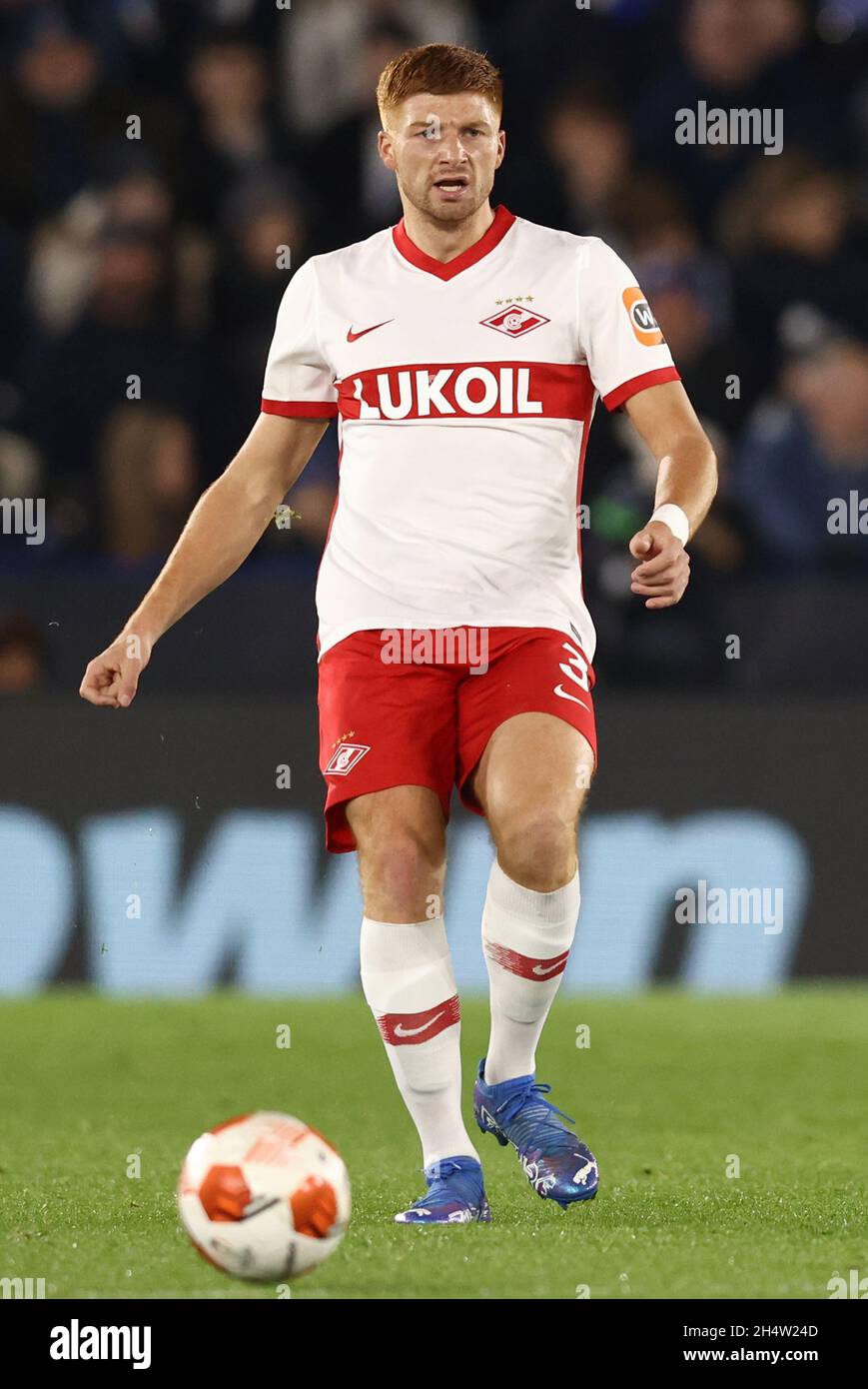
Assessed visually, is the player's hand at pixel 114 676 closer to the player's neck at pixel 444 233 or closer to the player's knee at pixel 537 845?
the player's knee at pixel 537 845

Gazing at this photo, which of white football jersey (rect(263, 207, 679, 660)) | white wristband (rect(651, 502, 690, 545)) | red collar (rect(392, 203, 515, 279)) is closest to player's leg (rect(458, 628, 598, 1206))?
white football jersey (rect(263, 207, 679, 660))

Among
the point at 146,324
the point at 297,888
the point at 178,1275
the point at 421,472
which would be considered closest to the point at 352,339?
the point at 421,472

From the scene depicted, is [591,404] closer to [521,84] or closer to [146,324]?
[146,324]

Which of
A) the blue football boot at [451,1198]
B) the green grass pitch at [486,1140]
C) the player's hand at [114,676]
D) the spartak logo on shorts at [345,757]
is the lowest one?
the green grass pitch at [486,1140]

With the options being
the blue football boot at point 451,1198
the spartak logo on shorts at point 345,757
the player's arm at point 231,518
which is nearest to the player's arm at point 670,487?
the spartak logo on shorts at point 345,757

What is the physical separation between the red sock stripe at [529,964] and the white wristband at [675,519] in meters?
0.92

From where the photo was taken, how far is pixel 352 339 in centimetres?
454

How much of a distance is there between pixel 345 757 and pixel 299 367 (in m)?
0.92

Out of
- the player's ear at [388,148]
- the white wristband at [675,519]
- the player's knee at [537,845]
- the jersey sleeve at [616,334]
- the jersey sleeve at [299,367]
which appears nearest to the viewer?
the white wristband at [675,519]

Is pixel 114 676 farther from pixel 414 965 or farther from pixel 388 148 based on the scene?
pixel 388 148

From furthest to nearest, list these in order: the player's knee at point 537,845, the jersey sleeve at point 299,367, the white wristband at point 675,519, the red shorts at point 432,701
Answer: the jersey sleeve at point 299,367 → the red shorts at point 432,701 → the player's knee at point 537,845 → the white wristband at point 675,519

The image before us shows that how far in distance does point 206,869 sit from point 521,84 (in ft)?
14.2

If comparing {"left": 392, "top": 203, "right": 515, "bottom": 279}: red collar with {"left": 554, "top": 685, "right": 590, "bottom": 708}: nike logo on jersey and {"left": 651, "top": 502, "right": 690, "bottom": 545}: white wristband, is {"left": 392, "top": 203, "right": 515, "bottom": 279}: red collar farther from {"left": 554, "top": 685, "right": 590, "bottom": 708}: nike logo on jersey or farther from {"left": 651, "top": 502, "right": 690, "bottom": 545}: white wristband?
{"left": 554, "top": 685, "right": 590, "bottom": 708}: nike logo on jersey

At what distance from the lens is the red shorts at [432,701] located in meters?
4.30
